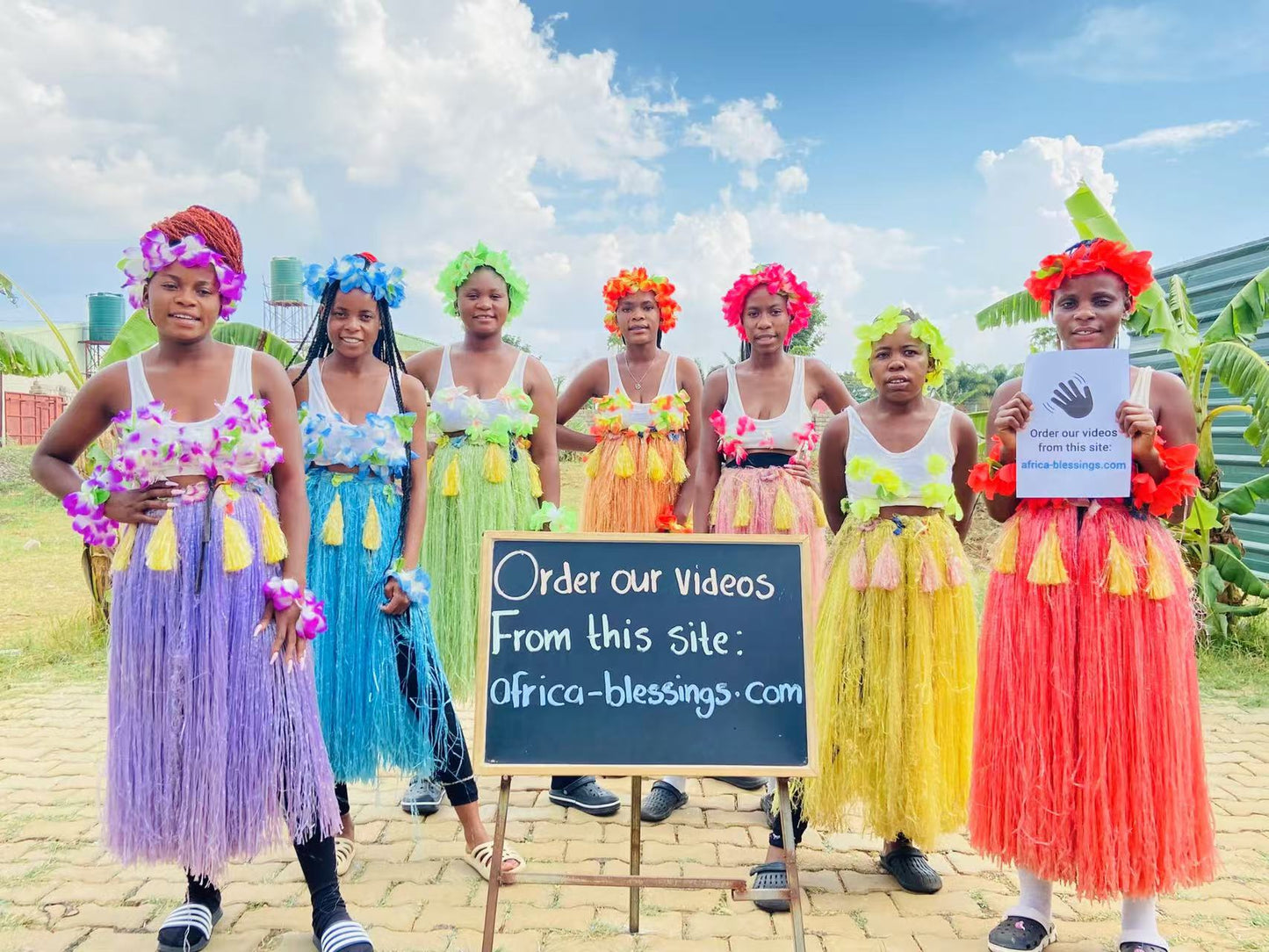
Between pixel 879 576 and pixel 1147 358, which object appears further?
pixel 1147 358

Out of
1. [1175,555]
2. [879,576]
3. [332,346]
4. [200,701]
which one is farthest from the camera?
[332,346]

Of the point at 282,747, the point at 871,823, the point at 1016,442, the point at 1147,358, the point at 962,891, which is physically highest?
the point at 1147,358

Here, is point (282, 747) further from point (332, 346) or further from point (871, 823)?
point (871, 823)

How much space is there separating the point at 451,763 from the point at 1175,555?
2.53 m

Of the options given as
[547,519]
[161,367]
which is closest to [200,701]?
[161,367]

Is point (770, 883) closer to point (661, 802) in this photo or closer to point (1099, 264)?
point (661, 802)

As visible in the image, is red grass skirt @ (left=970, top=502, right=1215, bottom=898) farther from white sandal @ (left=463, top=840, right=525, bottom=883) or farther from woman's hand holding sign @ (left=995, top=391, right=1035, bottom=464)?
white sandal @ (left=463, top=840, right=525, bottom=883)

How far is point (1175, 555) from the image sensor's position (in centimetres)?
277

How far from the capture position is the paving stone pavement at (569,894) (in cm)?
288

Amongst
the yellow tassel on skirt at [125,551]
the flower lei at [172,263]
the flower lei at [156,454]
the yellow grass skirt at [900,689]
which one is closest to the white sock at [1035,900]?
the yellow grass skirt at [900,689]

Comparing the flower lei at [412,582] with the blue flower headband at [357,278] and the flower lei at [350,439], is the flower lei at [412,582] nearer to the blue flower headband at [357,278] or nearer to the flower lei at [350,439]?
the flower lei at [350,439]

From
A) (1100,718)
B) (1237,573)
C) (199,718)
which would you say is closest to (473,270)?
(199,718)

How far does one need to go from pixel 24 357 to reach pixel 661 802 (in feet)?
22.5

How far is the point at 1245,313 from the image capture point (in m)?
6.67
